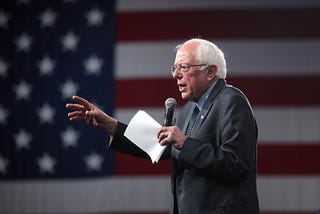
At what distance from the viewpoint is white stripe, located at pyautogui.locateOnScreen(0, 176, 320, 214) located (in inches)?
136

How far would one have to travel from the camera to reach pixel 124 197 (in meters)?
3.54

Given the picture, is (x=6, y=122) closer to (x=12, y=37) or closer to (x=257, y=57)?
(x=12, y=37)

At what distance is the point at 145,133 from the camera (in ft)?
5.12

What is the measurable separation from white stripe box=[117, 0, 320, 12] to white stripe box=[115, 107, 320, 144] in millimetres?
691

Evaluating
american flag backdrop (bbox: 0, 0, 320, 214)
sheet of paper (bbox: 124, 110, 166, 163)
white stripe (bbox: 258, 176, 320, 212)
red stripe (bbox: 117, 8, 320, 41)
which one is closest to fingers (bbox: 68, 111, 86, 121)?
sheet of paper (bbox: 124, 110, 166, 163)

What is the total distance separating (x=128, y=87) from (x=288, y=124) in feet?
3.59

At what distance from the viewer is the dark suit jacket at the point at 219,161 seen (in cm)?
138

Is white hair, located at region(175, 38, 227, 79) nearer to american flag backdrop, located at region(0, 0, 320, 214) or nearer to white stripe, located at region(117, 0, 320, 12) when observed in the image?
american flag backdrop, located at region(0, 0, 320, 214)

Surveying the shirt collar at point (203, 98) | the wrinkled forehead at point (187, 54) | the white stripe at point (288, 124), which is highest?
the wrinkled forehead at point (187, 54)

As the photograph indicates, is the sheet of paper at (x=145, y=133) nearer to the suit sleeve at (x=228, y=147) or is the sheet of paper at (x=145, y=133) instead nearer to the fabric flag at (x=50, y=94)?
the suit sleeve at (x=228, y=147)

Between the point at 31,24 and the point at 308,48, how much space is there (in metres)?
1.88

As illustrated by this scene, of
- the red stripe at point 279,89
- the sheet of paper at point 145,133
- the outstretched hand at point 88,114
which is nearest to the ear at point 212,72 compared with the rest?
the sheet of paper at point 145,133

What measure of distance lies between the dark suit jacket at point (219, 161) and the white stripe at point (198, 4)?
2047 mm

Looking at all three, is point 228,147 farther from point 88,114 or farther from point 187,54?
point 88,114
